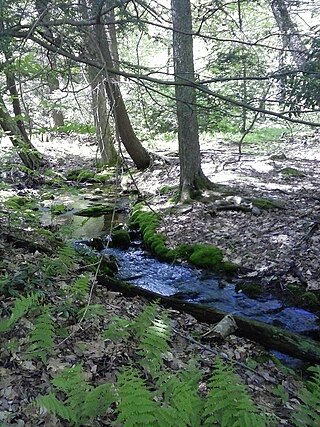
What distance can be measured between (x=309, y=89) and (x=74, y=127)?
3.01m

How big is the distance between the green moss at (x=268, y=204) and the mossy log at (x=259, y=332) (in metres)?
4.04

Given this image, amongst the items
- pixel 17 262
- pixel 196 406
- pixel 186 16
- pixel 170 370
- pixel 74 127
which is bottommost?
pixel 170 370

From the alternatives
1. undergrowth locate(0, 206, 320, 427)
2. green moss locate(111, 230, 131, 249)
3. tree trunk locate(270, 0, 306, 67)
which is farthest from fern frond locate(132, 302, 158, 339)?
green moss locate(111, 230, 131, 249)

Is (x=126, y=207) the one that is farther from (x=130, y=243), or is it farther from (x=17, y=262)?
(x=17, y=262)

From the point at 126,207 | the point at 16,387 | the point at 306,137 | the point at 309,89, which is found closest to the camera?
the point at 16,387

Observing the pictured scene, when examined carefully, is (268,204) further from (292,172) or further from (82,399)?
(82,399)

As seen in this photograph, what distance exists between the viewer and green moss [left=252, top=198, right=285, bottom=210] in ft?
29.2

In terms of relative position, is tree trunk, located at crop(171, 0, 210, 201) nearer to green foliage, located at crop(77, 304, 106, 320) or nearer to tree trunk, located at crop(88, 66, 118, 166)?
tree trunk, located at crop(88, 66, 118, 166)

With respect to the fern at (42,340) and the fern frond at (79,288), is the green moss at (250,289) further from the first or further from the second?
the fern at (42,340)

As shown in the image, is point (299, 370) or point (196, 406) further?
point (299, 370)

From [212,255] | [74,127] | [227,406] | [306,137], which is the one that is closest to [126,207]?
[212,255]

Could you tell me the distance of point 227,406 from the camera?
2781 millimetres

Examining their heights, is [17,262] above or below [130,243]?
above

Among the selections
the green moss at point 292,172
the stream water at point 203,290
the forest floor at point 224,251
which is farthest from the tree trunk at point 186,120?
the green moss at point 292,172
